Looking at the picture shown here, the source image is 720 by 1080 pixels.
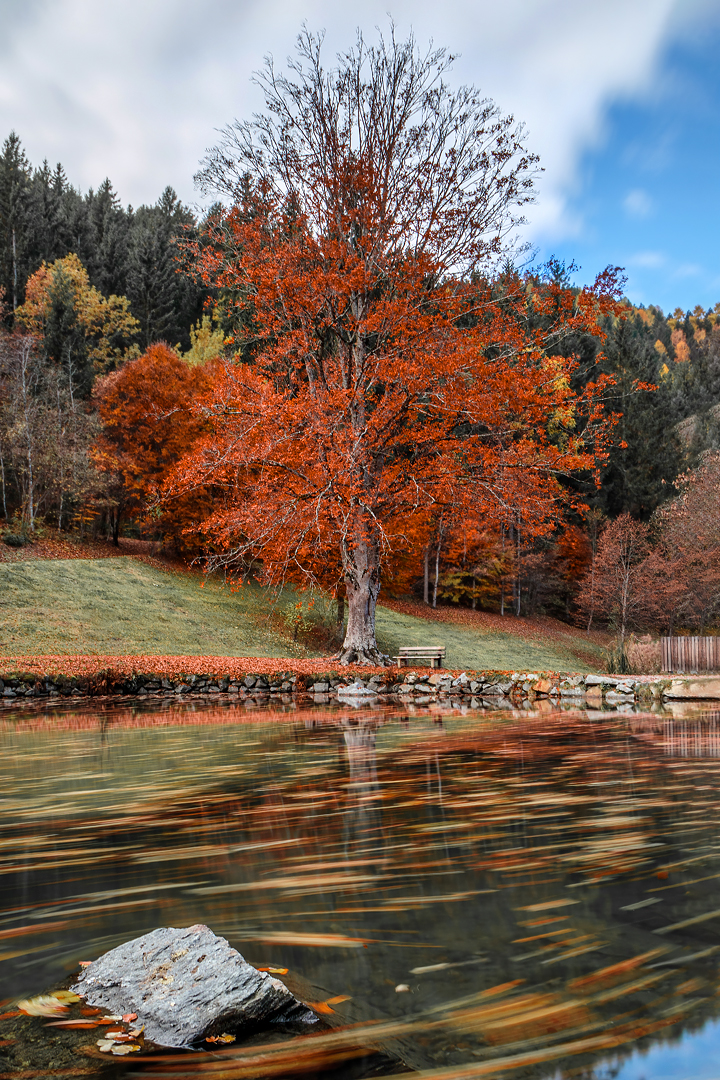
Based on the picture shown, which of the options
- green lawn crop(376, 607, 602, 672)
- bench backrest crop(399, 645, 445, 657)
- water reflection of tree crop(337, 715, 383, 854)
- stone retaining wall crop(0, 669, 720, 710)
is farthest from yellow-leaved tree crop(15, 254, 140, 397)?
water reflection of tree crop(337, 715, 383, 854)

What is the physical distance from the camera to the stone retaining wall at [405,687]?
10.4 meters

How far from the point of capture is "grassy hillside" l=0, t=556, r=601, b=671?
17.0m

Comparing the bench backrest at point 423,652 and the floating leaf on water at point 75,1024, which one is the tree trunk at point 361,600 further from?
the floating leaf on water at point 75,1024

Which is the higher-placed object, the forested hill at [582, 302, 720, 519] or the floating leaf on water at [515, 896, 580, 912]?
the forested hill at [582, 302, 720, 519]

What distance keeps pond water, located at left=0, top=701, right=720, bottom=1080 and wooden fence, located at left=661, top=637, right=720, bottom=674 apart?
696 inches

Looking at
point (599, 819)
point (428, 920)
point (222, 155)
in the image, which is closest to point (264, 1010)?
point (428, 920)

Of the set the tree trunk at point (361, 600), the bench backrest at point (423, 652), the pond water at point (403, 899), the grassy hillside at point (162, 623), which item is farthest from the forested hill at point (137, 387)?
the pond water at point (403, 899)

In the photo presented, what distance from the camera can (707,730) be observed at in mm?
7250

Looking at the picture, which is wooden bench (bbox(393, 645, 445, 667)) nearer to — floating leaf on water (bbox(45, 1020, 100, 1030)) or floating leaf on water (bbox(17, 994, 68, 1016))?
floating leaf on water (bbox(17, 994, 68, 1016))

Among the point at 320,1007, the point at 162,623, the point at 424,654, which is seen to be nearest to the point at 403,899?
the point at 320,1007

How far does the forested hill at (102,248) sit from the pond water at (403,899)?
44.0m

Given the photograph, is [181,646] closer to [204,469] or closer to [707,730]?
[204,469]

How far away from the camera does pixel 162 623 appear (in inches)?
786

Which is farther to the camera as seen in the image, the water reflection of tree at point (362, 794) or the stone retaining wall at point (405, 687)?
the stone retaining wall at point (405, 687)
